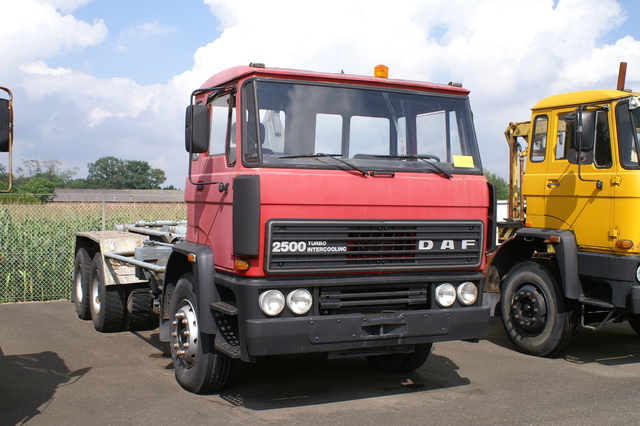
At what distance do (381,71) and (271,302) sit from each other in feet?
7.49

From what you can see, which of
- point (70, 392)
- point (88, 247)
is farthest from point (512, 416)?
point (88, 247)

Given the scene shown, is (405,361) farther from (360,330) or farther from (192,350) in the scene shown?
(192,350)

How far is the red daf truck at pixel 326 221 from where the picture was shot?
16.1ft

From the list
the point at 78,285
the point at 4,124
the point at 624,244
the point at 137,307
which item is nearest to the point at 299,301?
the point at 4,124

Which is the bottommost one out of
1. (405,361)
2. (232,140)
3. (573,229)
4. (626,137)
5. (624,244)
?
(405,361)

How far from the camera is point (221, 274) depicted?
5.28 metres

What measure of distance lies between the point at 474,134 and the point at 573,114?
168 cm

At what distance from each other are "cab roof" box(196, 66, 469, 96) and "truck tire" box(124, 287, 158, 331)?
3.47 m

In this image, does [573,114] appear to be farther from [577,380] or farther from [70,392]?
[70,392]

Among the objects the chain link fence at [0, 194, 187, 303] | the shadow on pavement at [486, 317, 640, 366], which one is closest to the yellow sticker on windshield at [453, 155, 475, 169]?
the shadow on pavement at [486, 317, 640, 366]

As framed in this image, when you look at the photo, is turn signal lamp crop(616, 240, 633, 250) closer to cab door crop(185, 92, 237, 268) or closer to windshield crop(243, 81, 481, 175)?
windshield crop(243, 81, 481, 175)

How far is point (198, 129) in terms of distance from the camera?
529 cm

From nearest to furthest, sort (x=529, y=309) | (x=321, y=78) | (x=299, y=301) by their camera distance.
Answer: (x=299, y=301) → (x=321, y=78) → (x=529, y=309)

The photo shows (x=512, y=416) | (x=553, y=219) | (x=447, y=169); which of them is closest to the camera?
(x=512, y=416)
